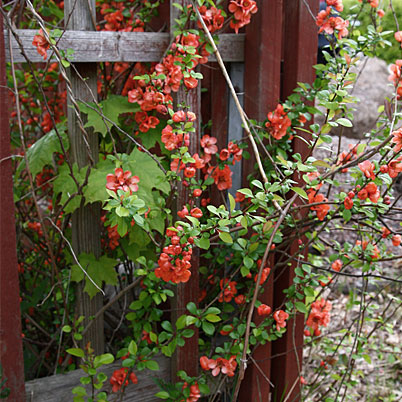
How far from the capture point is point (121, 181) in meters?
1.65

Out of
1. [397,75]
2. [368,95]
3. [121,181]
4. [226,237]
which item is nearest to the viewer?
[226,237]

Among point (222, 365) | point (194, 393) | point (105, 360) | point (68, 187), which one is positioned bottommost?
point (194, 393)

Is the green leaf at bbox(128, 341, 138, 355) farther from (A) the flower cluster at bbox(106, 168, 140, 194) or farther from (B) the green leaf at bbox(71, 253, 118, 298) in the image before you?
(A) the flower cluster at bbox(106, 168, 140, 194)

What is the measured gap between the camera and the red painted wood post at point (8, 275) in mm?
1706

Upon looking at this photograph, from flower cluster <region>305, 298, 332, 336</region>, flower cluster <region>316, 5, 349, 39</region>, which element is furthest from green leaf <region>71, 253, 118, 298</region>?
flower cluster <region>316, 5, 349, 39</region>

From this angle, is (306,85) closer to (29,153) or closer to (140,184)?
(140,184)

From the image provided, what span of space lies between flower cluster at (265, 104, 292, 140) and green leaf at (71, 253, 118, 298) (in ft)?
2.46

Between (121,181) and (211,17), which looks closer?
(121,181)

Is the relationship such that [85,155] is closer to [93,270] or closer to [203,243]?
[93,270]

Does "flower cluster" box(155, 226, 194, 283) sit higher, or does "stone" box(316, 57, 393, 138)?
"flower cluster" box(155, 226, 194, 283)

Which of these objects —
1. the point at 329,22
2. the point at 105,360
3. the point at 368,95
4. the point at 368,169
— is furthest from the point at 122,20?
the point at 368,95

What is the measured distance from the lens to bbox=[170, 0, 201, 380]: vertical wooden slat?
194cm

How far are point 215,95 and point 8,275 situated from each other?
1074mm

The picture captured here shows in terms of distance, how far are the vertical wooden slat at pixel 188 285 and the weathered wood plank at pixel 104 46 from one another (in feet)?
0.29
